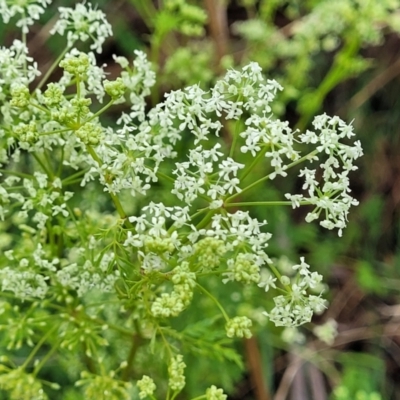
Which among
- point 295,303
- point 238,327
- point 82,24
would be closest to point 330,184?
point 295,303

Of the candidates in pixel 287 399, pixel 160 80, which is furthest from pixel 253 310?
pixel 160 80

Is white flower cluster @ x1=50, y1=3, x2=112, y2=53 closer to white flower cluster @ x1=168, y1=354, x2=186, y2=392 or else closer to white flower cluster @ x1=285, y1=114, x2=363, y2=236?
white flower cluster @ x1=285, y1=114, x2=363, y2=236

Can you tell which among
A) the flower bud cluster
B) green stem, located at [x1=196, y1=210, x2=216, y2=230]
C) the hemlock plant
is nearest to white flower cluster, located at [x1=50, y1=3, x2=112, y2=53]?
the hemlock plant

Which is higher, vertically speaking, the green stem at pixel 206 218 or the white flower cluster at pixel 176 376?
the green stem at pixel 206 218

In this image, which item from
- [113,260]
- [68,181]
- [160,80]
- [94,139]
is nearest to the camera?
[94,139]

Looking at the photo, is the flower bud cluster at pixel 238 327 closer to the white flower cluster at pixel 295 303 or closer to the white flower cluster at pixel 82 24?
the white flower cluster at pixel 295 303

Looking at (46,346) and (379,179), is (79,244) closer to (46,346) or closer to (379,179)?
(46,346)

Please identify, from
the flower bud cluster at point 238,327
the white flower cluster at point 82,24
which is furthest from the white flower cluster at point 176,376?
the white flower cluster at point 82,24

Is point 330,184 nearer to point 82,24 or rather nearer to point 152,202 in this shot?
point 152,202

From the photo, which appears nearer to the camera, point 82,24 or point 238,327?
point 238,327

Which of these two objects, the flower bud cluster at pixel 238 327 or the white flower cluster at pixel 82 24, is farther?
the white flower cluster at pixel 82 24

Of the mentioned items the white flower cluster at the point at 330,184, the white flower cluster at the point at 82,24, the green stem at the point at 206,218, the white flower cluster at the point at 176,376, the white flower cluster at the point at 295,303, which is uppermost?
the white flower cluster at the point at 82,24
